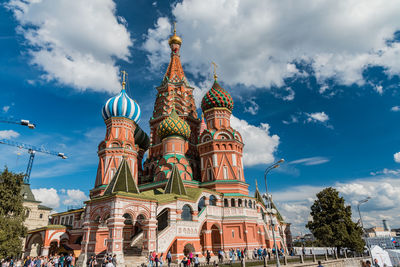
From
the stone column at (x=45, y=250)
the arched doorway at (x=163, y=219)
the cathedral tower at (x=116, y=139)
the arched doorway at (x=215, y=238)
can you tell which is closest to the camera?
the arched doorway at (x=163, y=219)

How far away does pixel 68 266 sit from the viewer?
18234mm

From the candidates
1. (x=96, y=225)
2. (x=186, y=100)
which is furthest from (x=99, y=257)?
(x=186, y=100)

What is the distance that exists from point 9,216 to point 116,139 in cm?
1440

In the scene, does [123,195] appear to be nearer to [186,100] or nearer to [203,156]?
[203,156]

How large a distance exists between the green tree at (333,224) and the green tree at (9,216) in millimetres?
28805

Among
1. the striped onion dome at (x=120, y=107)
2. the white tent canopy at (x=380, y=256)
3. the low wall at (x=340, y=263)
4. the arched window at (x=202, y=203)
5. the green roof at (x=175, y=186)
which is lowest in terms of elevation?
the low wall at (x=340, y=263)

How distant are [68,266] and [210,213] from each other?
1365 centimetres

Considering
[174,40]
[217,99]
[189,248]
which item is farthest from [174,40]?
[189,248]

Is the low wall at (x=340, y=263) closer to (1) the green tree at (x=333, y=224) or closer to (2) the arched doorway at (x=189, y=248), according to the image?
(1) the green tree at (x=333, y=224)

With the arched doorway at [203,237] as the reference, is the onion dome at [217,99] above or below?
above

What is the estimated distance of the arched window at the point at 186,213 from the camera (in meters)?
24.9

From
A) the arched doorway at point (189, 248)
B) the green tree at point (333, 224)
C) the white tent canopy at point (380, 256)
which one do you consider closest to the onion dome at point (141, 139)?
the arched doorway at point (189, 248)

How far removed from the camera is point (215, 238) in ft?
93.4

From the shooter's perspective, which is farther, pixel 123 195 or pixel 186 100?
pixel 186 100
